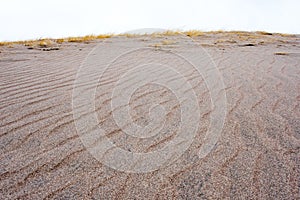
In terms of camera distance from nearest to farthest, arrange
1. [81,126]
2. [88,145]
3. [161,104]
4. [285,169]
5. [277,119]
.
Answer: [285,169]
[88,145]
[81,126]
[277,119]
[161,104]

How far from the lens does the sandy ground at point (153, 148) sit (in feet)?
5.46

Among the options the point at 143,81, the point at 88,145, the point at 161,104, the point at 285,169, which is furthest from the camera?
the point at 143,81

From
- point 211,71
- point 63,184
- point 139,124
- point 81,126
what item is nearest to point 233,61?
point 211,71

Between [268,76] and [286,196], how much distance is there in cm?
283

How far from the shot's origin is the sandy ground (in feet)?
5.46

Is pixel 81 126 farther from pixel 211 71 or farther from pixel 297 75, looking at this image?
pixel 297 75

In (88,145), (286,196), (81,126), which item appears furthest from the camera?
(81,126)

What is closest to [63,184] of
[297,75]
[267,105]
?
[267,105]

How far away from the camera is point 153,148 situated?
83.4 inches

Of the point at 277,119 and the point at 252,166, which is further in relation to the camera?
the point at 277,119

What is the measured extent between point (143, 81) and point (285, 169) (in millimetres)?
2176

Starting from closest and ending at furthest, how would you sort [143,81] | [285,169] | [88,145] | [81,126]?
[285,169] < [88,145] < [81,126] < [143,81]

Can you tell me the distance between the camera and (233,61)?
532 centimetres

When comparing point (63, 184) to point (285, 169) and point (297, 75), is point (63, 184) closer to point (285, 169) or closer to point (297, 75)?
point (285, 169)
